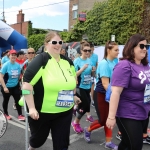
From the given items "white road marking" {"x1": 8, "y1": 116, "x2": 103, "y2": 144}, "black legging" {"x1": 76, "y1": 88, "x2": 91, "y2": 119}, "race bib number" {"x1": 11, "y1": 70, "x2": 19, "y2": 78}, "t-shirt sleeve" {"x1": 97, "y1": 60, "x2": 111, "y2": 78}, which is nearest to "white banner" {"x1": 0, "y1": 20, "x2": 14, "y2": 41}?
"white road marking" {"x1": 8, "y1": 116, "x2": 103, "y2": 144}

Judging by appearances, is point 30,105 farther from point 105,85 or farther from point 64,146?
point 105,85

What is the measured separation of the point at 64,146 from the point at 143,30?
15.5 m

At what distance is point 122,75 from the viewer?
8.07 ft

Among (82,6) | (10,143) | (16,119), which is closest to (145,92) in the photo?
(10,143)

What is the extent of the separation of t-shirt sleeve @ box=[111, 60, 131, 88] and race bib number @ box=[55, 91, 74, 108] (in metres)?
0.52

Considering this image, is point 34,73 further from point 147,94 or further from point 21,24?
point 21,24

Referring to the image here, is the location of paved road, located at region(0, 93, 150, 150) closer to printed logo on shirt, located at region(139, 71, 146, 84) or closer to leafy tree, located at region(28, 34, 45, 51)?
printed logo on shirt, located at region(139, 71, 146, 84)

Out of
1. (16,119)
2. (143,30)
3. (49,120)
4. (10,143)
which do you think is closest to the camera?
(49,120)

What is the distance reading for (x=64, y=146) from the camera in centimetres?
281

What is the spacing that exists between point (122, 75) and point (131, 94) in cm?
22

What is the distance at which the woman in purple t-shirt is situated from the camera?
2.47m

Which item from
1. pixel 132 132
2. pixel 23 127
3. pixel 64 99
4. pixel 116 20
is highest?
pixel 116 20

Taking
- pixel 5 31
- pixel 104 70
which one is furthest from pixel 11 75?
pixel 5 31

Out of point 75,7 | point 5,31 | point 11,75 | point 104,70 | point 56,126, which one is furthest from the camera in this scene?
point 75,7
